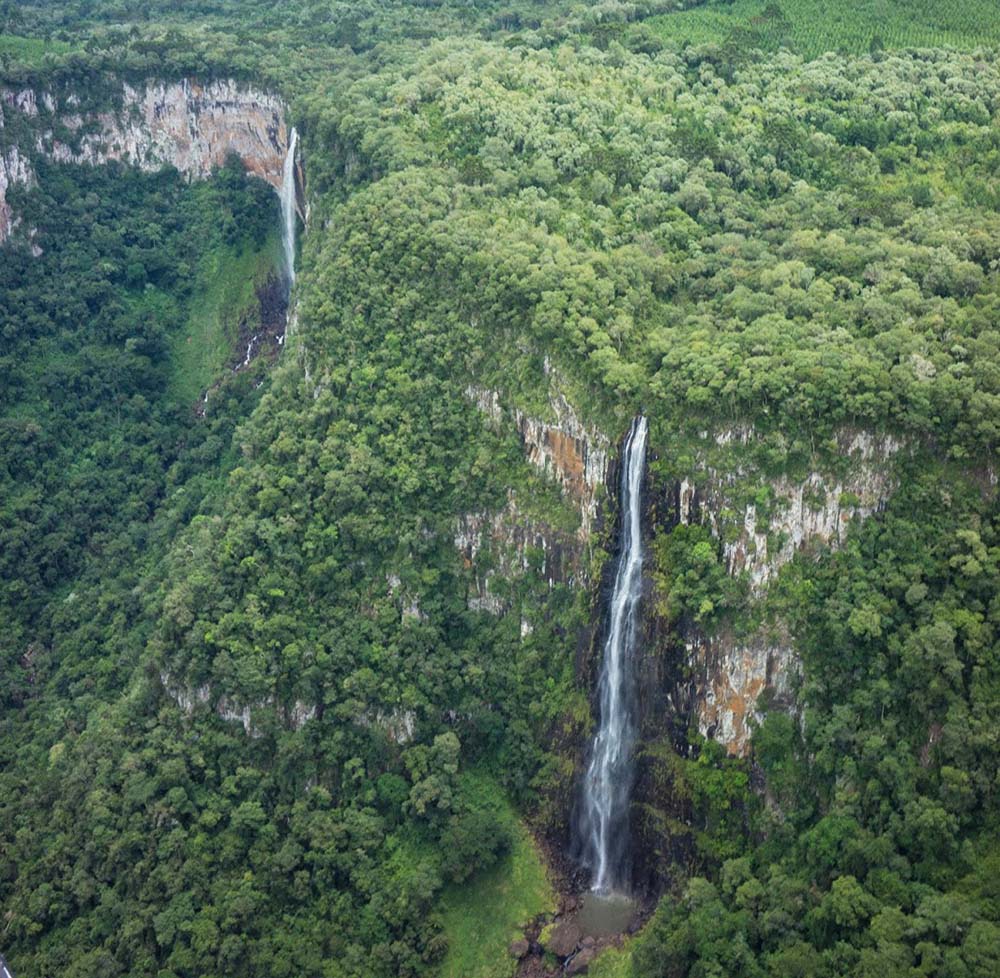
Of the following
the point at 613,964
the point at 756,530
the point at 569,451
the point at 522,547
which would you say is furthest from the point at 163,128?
the point at 613,964

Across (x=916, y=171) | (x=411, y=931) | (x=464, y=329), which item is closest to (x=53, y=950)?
(x=411, y=931)

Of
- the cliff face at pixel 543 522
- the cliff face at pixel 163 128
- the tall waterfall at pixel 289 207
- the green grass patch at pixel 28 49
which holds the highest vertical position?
the green grass patch at pixel 28 49

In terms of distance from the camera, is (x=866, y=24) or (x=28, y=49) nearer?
(x=866, y=24)

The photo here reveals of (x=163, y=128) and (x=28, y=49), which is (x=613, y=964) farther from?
(x=28, y=49)

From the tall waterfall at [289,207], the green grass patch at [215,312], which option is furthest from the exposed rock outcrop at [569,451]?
the green grass patch at [215,312]

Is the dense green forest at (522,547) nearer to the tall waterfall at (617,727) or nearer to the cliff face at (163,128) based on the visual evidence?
the tall waterfall at (617,727)
